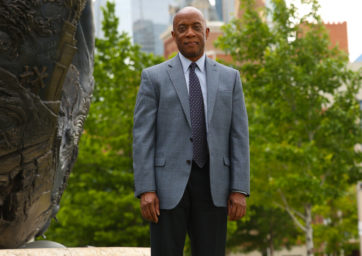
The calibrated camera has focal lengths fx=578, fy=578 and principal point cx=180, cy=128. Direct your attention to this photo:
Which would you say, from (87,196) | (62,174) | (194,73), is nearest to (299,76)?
(87,196)

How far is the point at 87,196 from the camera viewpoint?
55.0ft

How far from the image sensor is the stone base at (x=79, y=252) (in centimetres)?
366

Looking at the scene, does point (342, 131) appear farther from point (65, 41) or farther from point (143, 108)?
point (143, 108)

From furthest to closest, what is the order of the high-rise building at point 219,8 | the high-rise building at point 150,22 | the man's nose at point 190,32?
the high-rise building at point 150,22 → the high-rise building at point 219,8 → the man's nose at point 190,32

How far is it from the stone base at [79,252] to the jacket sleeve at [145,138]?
3.60ft

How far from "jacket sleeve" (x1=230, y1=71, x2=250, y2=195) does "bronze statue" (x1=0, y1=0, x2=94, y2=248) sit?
1776 millimetres

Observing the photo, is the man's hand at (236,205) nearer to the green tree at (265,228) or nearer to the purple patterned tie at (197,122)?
the purple patterned tie at (197,122)

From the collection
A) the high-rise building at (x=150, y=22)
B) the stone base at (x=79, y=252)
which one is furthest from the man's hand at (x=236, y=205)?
the high-rise building at (x=150, y=22)

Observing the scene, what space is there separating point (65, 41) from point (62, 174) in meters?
1.39

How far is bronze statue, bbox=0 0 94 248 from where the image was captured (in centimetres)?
430

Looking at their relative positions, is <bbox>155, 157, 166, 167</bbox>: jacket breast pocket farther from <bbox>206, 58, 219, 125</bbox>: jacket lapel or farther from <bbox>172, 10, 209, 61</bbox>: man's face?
<bbox>172, 10, 209, 61</bbox>: man's face

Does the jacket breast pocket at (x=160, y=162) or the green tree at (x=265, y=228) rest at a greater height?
the jacket breast pocket at (x=160, y=162)

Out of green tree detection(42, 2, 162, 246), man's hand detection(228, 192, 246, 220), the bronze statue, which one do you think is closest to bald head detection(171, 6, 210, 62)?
man's hand detection(228, 192, 246, 220)

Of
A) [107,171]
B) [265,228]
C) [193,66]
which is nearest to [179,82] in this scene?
[193,66]
